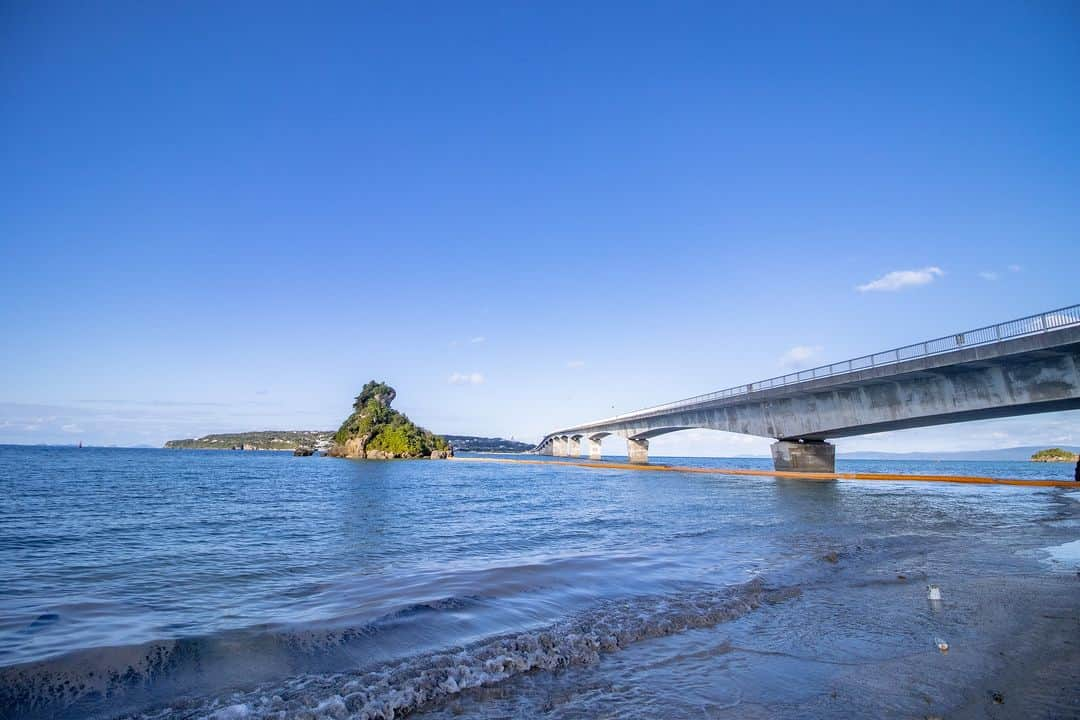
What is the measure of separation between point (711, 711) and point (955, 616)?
5.35 metres

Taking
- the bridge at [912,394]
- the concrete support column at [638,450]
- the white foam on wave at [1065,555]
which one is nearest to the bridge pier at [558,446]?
the concrete support column at [638,450]

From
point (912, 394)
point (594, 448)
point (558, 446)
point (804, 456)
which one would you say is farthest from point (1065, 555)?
point (558, 446)

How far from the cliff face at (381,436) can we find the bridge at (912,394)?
77.9 metres

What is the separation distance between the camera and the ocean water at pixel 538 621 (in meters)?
5.23

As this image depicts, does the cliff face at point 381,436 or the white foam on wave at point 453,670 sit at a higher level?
the cliff face at point 381,436

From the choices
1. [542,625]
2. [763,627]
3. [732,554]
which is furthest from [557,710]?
[732,554]

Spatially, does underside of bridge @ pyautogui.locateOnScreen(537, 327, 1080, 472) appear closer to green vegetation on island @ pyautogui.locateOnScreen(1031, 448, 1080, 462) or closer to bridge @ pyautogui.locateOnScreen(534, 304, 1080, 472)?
bridge @ pyautogui.locateOnScreen(534, 304, 1080, 472)

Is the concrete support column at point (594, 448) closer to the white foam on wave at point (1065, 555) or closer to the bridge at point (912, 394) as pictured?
the bridge at point (912, 394)

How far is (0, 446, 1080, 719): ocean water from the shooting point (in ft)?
17.2

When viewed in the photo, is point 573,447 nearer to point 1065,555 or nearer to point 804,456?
point 804,456

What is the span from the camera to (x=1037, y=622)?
7.09m

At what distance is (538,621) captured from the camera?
784 centimetres

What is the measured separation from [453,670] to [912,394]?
1502 inches

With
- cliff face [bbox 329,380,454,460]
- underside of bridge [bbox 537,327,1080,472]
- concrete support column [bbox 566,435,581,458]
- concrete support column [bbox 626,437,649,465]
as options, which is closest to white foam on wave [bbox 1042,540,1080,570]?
underside of bridge [bbox 537,327,1080,472]
